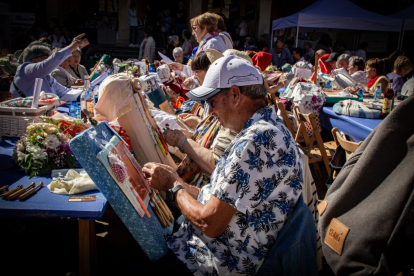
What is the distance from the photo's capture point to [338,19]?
1133cm

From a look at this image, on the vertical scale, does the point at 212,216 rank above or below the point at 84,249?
above

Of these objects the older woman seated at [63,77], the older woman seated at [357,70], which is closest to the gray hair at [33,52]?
the older woman seated at [63,77]

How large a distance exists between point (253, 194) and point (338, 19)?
1209 cm

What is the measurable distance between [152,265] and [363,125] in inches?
118

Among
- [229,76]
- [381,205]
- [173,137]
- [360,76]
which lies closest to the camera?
[381,205]

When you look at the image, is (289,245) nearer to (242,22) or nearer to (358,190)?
(358,190)

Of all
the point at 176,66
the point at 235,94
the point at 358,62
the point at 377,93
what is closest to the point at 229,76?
the point at 235,94

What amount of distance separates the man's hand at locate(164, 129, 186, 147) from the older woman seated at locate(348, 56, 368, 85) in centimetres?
550

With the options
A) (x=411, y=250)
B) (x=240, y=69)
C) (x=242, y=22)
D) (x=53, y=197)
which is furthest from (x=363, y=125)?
(x=242, y=22)

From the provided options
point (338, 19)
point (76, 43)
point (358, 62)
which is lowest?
point (76, 43)

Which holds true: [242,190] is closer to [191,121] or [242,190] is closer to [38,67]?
[191,121]

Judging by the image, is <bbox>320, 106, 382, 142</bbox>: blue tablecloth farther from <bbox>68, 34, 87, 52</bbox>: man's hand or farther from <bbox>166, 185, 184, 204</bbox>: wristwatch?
<bbox>68, 34, 87, 52</bbox>: man's hand

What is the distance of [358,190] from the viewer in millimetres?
1046

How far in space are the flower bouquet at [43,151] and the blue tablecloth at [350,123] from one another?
3.01 meters
